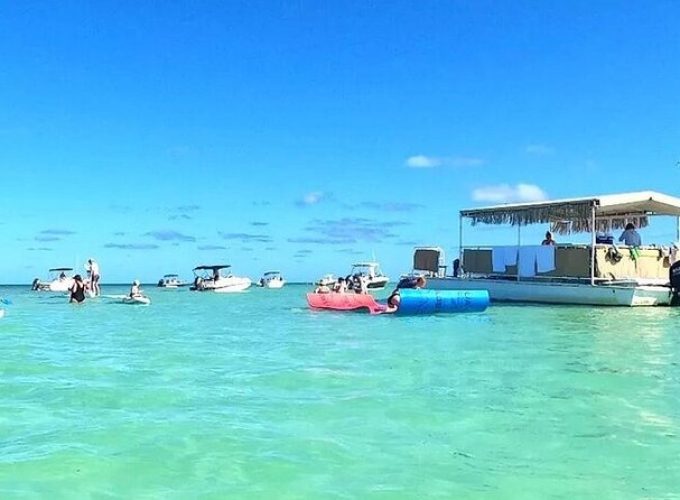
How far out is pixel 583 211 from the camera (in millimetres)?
23484

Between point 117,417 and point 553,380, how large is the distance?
5030 millimetres

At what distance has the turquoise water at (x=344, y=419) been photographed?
489cm

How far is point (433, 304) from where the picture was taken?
19.0 meters

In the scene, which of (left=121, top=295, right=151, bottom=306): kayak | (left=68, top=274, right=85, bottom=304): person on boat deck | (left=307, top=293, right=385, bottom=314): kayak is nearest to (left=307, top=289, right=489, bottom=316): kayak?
(left=307, top=293, right=385, bottom=314): kayak

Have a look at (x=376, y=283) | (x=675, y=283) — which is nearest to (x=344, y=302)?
(x=675, y=283)

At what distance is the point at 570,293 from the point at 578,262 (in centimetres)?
106

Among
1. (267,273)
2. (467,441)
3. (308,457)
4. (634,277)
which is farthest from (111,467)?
(267,273)

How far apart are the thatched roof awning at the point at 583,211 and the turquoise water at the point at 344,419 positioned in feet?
34.6

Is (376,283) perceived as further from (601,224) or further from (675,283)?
(675,283)

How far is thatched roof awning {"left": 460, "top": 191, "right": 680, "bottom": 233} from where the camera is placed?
23.5 meters

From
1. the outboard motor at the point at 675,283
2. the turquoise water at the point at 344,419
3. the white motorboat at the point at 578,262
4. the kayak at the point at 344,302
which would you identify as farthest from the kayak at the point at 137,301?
the outboard motor at the point at 675,283

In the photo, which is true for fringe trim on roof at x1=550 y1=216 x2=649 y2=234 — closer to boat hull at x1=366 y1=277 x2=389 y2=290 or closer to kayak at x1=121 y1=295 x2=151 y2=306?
kayak at x1=121 y1=295 x2=151 y2=306

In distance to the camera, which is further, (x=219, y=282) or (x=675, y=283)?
(x=219, y=282)

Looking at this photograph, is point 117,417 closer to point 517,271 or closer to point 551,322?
point 551,322
